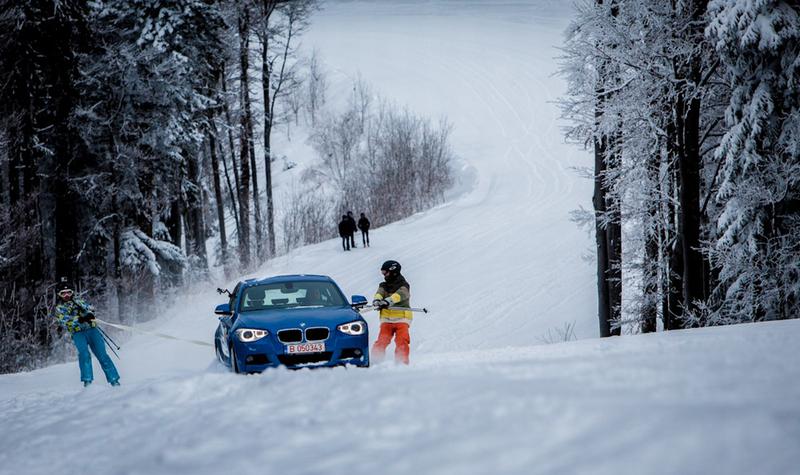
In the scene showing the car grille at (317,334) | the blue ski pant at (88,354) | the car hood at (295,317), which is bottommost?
the blue ski pant at (88,354)

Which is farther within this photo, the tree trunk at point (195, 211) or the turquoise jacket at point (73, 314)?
the tree trunk at point (195, 211)

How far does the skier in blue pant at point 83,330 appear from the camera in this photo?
33.1ft

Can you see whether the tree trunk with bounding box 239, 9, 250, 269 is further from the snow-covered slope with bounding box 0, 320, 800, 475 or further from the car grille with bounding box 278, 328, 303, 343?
the snow-covered slope with bounding box 0, 320, 800, 475

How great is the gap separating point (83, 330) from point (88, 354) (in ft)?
1.24

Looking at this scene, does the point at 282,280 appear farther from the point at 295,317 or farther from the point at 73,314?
the point at 73,314

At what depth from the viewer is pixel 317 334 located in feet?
27.5

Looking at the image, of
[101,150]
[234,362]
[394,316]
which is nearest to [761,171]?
[394,316]

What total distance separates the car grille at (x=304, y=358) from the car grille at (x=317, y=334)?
0.20m

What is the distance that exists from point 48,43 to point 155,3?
4.42 m

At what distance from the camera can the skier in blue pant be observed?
1008 centimetres

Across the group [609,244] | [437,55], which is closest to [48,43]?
[609,244]

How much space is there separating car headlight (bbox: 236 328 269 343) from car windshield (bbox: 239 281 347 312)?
3.55ft

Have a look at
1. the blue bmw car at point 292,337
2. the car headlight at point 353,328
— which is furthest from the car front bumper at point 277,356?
the car headlight at point 353,328

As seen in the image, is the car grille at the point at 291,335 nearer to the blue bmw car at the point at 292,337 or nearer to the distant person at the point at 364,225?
the blue bmw car at the point at 292,337
